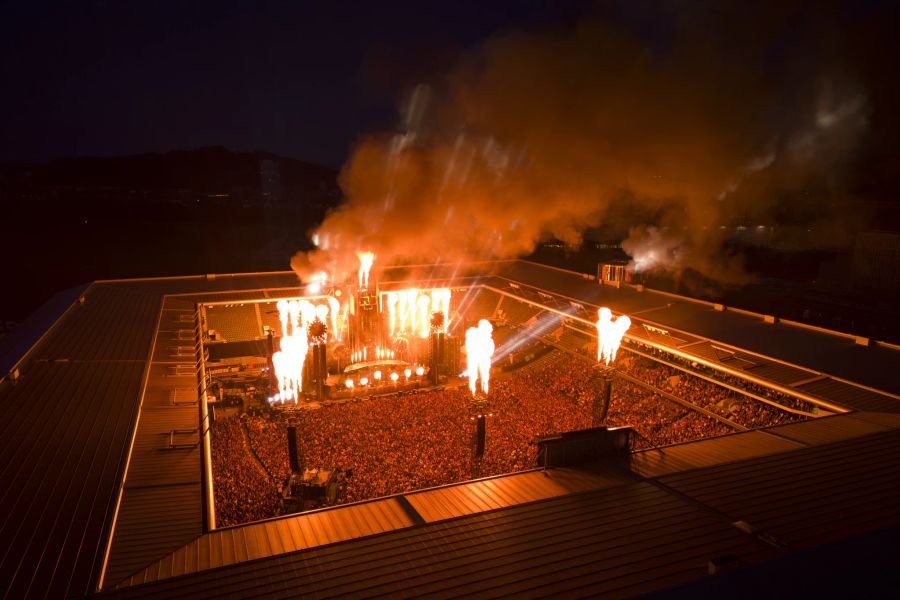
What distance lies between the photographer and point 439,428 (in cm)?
1012

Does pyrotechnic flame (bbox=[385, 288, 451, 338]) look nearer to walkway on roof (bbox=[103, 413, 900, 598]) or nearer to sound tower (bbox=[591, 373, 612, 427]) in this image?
sound tower (bbox=[591, 373, 612, 427])

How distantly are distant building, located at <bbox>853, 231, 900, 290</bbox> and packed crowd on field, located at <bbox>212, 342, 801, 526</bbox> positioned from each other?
10.6m

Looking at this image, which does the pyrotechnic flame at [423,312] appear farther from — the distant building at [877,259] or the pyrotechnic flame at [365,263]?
the distant building at [877,259]

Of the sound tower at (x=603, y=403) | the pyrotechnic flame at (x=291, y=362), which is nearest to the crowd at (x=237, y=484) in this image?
the pyrotechnic flame at (x=291, y=362)

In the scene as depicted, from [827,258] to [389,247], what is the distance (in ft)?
54.8

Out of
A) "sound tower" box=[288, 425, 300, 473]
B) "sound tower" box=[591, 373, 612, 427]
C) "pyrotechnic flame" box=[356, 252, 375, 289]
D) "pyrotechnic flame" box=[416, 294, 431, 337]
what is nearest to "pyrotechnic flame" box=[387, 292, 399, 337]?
"pyrotechnic flame" box=[416, 294, 431, 337]

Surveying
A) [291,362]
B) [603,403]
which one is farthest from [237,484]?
[603,403]

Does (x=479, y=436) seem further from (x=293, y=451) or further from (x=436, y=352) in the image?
(x=436, y=352)

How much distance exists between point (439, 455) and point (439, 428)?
45.2 inches

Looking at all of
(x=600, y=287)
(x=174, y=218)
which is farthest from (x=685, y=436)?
(x=174, y=218)

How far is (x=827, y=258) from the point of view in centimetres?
2027

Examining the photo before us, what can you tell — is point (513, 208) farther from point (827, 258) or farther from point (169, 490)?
point (169, 490)

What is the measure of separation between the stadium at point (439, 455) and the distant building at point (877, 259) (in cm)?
789

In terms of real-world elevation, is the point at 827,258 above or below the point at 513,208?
below
